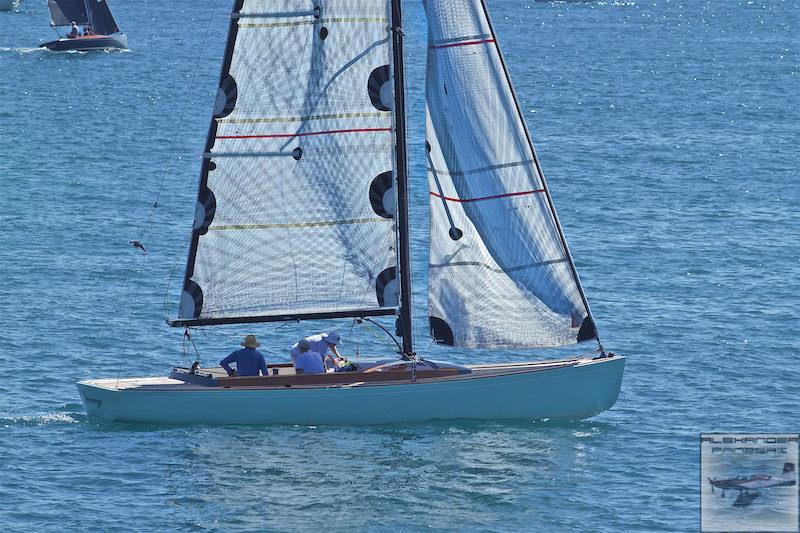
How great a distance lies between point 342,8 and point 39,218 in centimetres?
2905

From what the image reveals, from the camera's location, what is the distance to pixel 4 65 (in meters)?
120

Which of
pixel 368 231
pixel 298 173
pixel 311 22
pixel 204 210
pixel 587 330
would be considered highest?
pixel 311 22

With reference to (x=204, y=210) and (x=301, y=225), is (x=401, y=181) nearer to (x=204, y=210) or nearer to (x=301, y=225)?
(x=301, y=225)

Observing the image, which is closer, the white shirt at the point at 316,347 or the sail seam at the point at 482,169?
the sail seam at the point at 482,169

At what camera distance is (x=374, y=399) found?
37.2m

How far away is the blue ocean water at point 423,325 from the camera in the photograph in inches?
1342

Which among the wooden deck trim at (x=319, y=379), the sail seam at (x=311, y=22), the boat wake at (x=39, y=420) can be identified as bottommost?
the boat wake at (x=39, y=420)

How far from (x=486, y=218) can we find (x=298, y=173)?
4170 millimetres

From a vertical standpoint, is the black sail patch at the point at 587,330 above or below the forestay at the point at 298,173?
below

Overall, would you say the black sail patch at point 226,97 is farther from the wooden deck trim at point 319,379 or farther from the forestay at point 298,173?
the wooden deck trim at point 319,379

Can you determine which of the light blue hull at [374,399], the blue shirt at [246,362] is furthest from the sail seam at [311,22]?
the light blue hull at [374,399]

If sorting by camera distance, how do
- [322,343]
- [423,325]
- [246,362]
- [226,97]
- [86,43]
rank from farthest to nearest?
[86,43]
[423,325]
[322,343]
[246,362]
[226,97]

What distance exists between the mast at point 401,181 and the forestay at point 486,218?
0.56 metres

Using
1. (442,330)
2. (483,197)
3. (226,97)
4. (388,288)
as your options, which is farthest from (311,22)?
(442,330)
